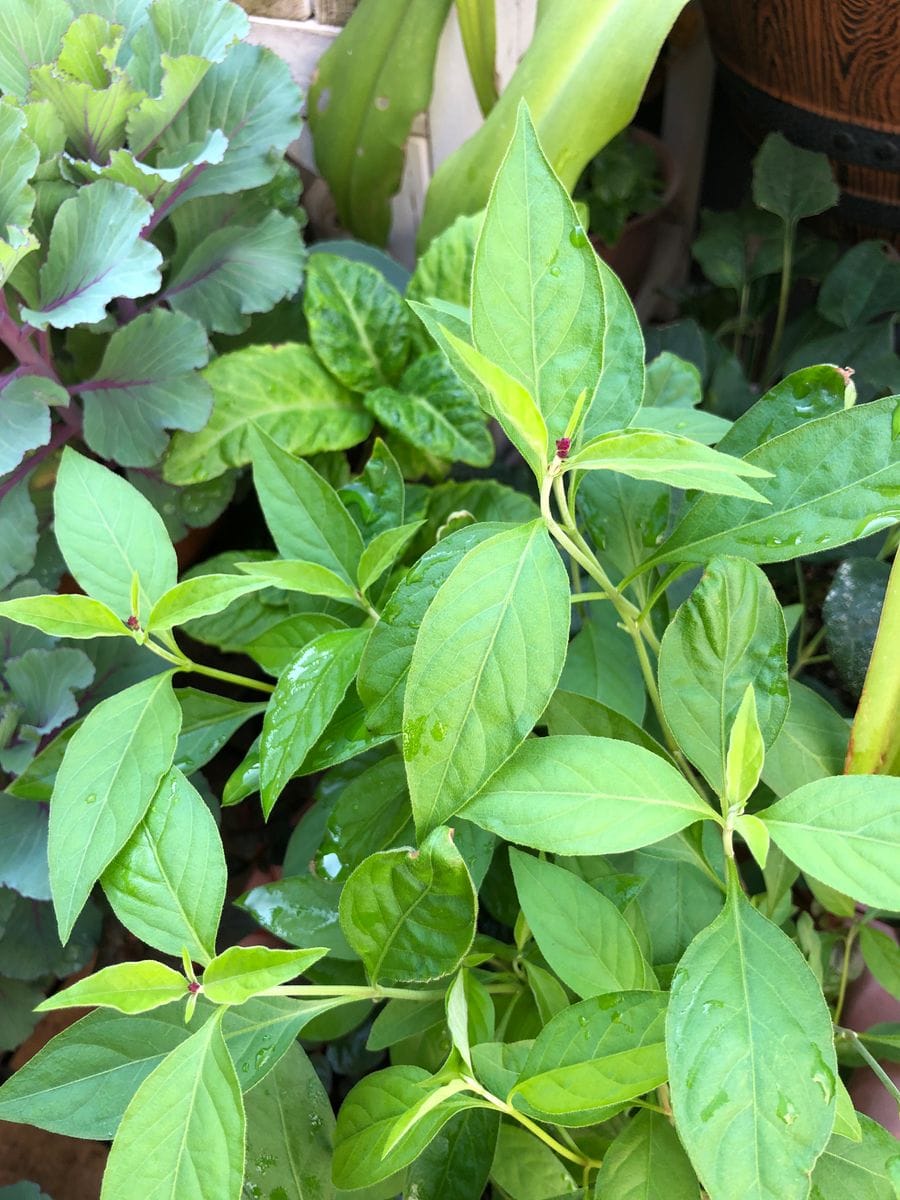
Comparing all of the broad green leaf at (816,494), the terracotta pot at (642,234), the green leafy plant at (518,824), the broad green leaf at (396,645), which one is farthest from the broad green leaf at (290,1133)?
the terracotta pot at (642,234)

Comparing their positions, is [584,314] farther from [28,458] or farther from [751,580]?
[28,458]

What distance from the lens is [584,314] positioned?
1.29 ft

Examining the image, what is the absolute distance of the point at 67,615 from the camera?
45 cm

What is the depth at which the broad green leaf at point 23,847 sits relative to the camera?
0.63 metres

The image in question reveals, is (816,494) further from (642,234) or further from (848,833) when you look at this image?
(642,234)

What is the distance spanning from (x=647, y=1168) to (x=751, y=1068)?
0.33 feet

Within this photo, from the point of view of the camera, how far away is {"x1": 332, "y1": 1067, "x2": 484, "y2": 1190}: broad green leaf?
395 millimetres

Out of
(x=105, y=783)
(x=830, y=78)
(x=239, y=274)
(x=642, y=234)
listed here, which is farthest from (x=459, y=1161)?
(x=642, y=234)

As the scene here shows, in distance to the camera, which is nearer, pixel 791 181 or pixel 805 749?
pixel 805 749

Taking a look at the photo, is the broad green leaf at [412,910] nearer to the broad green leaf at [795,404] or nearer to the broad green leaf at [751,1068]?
the broad green leaf at [751,1068]

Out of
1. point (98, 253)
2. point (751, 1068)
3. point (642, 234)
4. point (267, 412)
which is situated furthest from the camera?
point (642, 234)

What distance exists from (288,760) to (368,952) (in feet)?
0.31

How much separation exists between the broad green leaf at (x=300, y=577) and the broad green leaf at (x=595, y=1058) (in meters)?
0.23

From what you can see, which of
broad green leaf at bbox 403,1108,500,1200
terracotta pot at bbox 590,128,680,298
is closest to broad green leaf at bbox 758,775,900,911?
broad green leaf at bbox 403,1108,500,1200
